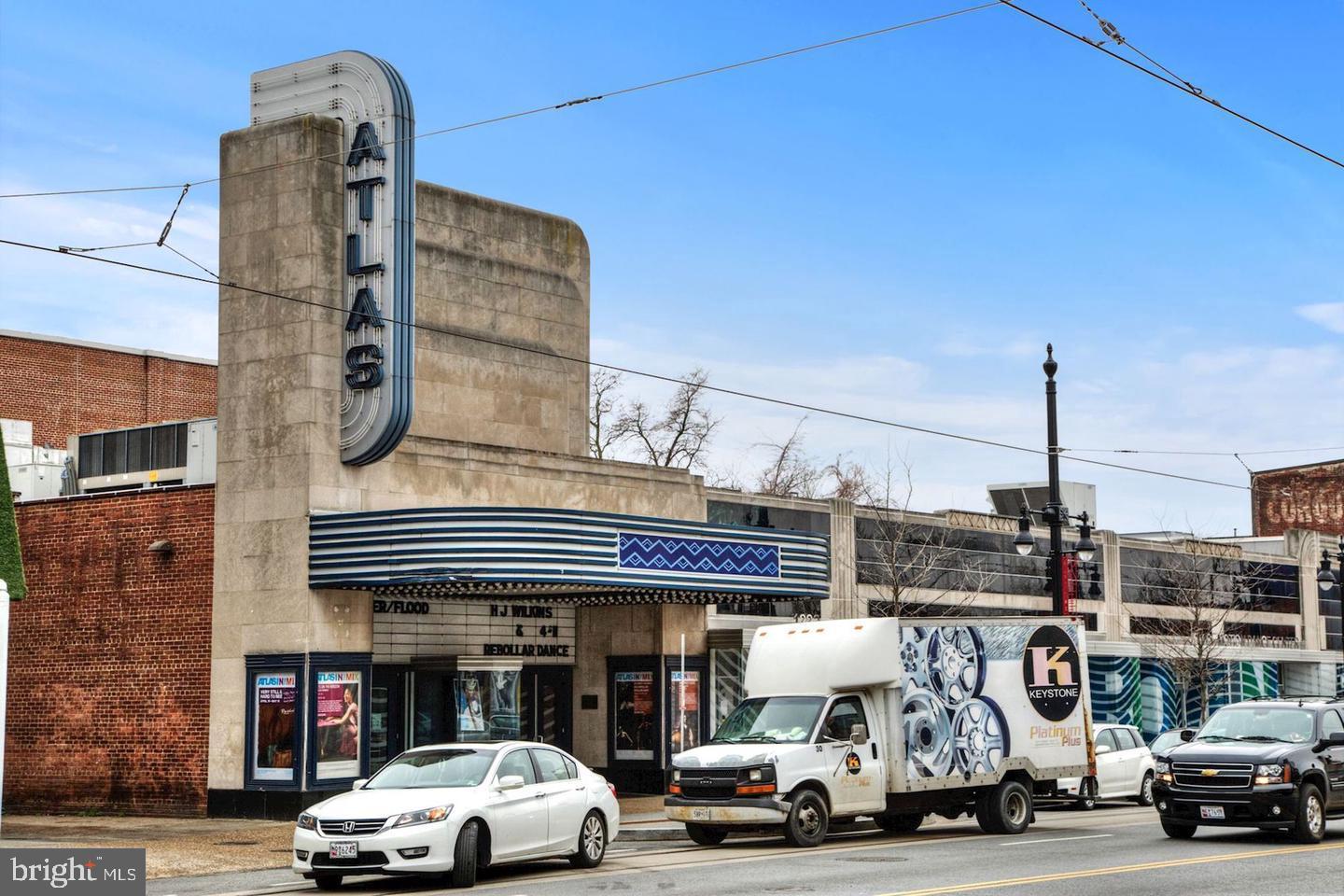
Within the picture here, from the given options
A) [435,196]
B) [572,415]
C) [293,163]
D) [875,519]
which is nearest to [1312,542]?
[875,519]

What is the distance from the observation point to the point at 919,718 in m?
22.0

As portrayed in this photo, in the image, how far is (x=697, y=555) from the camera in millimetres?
27516

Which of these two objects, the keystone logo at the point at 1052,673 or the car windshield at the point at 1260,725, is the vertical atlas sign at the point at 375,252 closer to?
the keystone logo at the point at 1052,673

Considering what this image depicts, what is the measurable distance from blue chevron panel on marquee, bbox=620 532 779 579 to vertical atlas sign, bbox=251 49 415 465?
398 cm

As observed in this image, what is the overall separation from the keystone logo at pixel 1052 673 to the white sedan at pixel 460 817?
6.72 m

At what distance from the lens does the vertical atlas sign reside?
2597 cm

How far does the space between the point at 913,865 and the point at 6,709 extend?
694 inches

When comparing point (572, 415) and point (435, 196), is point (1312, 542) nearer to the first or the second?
point (572, 415)

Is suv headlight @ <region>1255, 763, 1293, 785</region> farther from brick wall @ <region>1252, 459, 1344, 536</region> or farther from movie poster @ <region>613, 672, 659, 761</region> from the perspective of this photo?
brick wall @ <region>1252, 459, 1344, 536</region>

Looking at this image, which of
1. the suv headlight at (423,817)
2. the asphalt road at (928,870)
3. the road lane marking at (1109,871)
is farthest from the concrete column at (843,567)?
the suv headlight at (423,817)

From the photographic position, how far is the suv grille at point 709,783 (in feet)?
68.6

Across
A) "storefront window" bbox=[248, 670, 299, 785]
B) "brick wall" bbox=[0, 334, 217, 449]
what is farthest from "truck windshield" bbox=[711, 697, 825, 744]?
"brick wall" bbox=[0, 334, 217, 449]

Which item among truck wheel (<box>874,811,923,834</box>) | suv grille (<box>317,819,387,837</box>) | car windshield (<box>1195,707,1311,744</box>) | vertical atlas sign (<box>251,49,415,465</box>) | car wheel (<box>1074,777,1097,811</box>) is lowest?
truck wheel (<box>874,811,923,834</box>)
